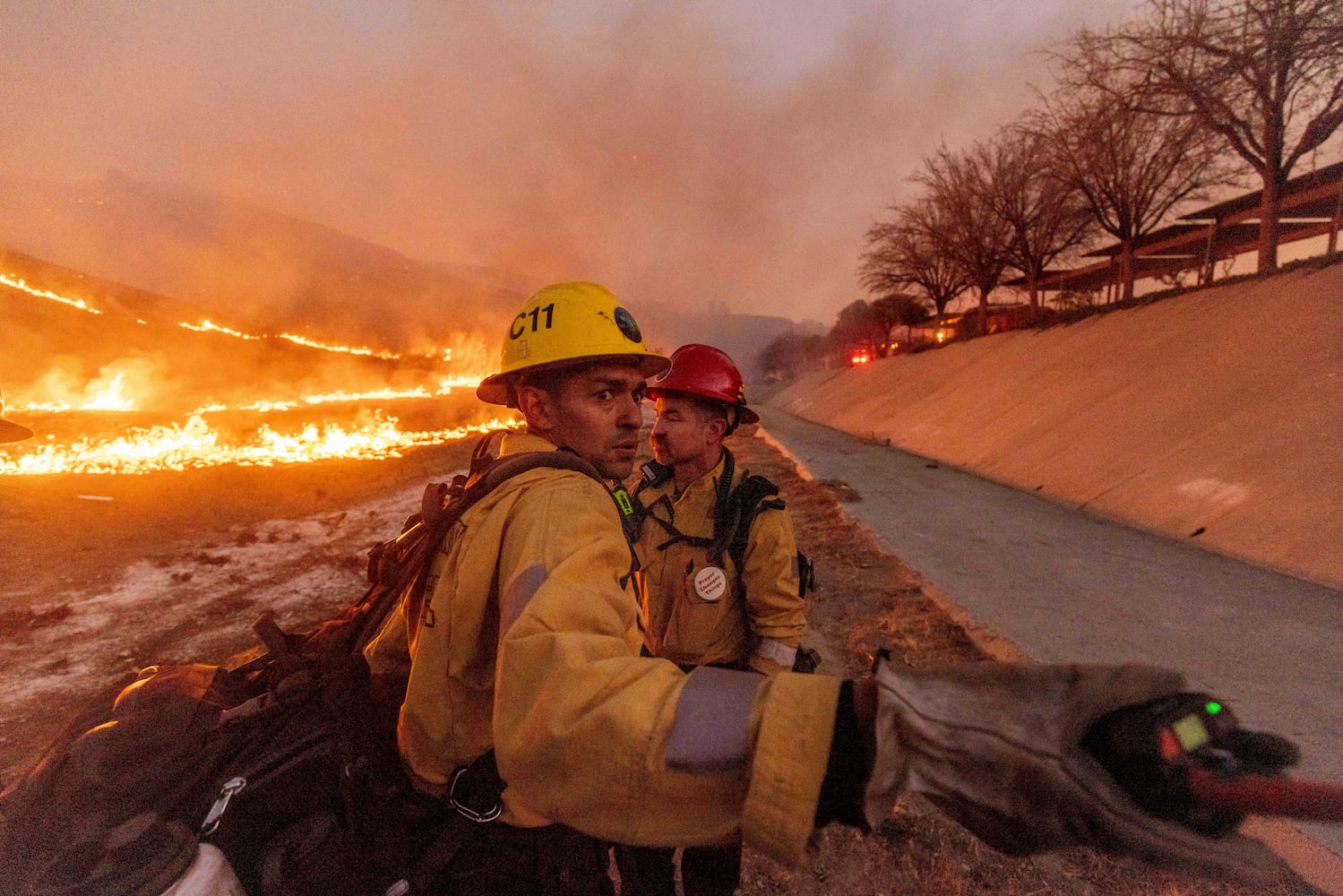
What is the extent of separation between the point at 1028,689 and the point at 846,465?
10.7m

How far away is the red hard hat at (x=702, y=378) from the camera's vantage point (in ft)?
9.25

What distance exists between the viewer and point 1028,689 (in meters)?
0.83

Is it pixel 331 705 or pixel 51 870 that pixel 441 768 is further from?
pixel 51 870

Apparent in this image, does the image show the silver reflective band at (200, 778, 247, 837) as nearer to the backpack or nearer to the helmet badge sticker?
the backpack

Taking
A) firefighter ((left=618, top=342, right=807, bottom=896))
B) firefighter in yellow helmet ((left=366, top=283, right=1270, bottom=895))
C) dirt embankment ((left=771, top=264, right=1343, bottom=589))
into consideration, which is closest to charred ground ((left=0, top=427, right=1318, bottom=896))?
firefighter in yellow helmet ((left=366, top=283, right=1270, bottom=895))

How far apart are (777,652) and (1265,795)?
5.60 feet

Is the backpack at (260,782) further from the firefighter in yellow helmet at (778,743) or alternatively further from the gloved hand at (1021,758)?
the gloved hand at (1021,758)

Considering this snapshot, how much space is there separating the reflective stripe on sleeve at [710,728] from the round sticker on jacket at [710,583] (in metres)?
1.52

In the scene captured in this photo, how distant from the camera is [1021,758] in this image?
31.8 inches

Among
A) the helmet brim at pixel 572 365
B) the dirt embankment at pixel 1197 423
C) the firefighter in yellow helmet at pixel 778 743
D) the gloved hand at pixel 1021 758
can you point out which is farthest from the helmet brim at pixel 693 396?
the dirt embankment at pixel 1197 423

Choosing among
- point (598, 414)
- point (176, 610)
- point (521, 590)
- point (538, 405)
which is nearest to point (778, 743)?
point (521, 590)

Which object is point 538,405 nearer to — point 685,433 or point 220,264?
point 685,433

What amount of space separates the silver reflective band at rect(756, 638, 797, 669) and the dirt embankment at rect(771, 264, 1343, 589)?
199 inches

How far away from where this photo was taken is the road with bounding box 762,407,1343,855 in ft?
10.2
